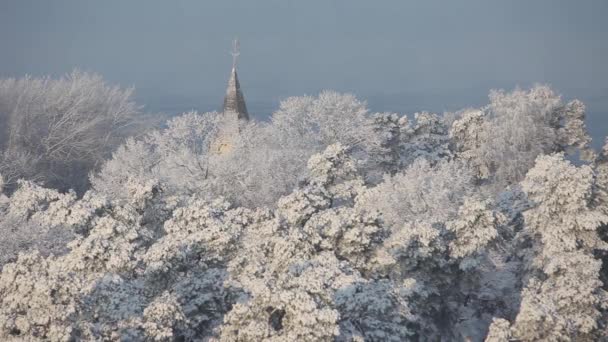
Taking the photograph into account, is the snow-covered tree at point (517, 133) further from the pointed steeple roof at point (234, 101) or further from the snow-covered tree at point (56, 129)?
the snow-covered tree at point (56, 129)

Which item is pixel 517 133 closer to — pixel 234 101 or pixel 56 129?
pixel 234 101

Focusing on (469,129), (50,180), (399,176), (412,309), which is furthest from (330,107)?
(412,309)

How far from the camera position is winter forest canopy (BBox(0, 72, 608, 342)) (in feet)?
53.1

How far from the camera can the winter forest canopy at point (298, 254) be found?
16.2m

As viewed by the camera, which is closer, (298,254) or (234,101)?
(298,254)

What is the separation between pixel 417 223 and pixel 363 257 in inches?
93.9

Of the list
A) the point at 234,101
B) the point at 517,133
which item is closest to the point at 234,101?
the point at 234,101

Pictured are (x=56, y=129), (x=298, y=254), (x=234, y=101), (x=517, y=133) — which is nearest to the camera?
(x=298, y=254)

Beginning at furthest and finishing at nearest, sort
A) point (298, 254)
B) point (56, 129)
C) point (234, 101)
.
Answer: point (56, 129) → point (234, 101) → point (298, 254)

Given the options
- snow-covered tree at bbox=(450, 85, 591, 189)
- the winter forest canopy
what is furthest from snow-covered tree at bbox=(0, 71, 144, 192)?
snow-covered tree at bbox=(450, 85, 591, 189)

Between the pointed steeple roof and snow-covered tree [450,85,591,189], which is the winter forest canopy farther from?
snow-covered tree [450,85,591,189]

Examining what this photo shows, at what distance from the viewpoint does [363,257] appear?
21.6 m

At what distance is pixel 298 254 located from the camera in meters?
19.7

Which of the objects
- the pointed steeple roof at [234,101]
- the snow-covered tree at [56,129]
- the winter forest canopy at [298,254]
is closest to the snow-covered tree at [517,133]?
the winter forest canopy at [298,254]
